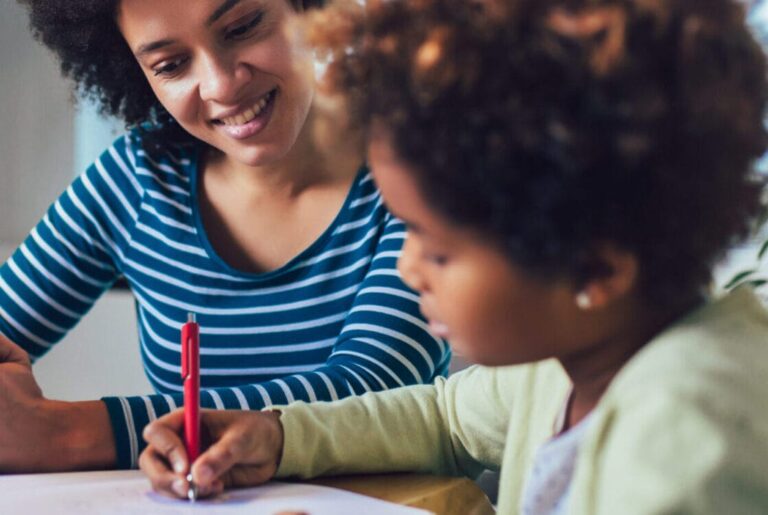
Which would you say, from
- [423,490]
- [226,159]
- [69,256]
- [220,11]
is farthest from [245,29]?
[423,490]

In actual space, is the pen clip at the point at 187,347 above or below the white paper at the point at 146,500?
above

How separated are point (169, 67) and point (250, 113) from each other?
4.5 inches

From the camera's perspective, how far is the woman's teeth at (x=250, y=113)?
4.25 ft

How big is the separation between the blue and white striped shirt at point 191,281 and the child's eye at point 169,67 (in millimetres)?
177

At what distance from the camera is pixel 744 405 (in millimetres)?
563

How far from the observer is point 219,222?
57.1 inches

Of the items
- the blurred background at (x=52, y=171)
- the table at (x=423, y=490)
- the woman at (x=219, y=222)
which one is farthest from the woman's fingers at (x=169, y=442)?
the blurred background at (x=52, y=171)

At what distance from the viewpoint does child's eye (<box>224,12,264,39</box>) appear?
1.26 metres

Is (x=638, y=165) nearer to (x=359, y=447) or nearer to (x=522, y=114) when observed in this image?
(x=522, y=114)

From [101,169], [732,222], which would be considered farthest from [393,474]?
[101,169]

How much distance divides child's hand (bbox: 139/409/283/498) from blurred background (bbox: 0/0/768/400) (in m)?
1.30

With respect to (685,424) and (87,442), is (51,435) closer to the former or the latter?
(87,442)

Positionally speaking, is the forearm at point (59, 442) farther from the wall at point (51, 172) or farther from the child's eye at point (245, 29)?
the wall at point (51, 172)

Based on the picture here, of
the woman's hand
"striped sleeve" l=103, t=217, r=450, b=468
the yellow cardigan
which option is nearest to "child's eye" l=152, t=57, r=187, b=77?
"striped sleeve" l=103, t=217, r=450, b=468
